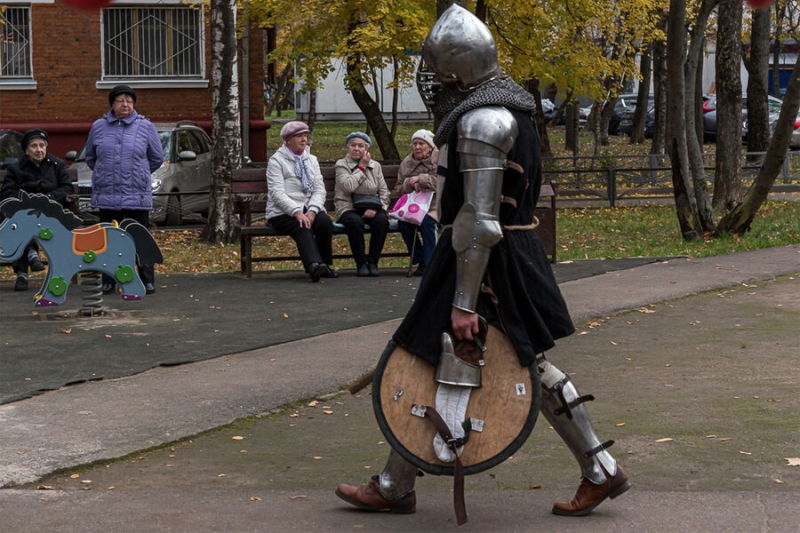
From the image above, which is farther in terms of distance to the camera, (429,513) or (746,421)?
(746,421)

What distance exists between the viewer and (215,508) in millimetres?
5188

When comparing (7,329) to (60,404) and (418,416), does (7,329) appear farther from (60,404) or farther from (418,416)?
(418,416)

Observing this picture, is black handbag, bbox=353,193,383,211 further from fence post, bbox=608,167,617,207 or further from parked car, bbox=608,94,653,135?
parked car, bbox=608,94,653,135

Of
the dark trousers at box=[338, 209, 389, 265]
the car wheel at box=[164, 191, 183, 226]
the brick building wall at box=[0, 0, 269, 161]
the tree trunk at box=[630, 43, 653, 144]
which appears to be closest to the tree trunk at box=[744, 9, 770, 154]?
the tree trunk at box=[630, 43, 653, 144]

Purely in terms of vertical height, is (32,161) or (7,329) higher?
(32,161)

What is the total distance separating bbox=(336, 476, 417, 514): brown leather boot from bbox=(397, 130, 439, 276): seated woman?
7.67m

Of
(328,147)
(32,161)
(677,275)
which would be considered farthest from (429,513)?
(328,147)

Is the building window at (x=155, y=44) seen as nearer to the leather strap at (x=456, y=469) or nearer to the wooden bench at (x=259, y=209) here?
the wooden bench at (x=259, y=209)

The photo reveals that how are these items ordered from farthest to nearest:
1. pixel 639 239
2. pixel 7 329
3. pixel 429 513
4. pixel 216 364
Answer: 1. pixel 639 239
2. pixel 7 329
3. pixel 216 364
4. pixel 429 513

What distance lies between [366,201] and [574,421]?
27.2 ft

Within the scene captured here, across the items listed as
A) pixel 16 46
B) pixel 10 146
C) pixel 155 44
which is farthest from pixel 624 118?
pixel 10 146

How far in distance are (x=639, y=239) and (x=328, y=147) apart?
20.7 m

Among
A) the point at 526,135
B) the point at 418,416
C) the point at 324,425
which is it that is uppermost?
the point at 526,135

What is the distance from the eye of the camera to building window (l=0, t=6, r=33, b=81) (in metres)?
28.5
